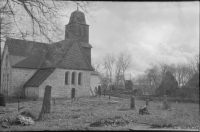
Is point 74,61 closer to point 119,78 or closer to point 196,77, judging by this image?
point 196,77

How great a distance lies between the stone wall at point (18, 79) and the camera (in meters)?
35.4

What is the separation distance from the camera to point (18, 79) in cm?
3569

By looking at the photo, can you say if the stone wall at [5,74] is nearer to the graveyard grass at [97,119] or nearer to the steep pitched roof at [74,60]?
the steep pitched roof at [74,60]

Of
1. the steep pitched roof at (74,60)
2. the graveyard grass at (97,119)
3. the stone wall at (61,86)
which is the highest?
the steep pitched roof at (74,60)

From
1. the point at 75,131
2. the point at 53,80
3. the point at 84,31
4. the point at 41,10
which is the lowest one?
the point at 75,131

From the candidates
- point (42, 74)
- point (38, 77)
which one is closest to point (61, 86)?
point (42, 74)

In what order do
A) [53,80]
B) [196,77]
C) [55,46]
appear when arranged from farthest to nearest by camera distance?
[196,77] < [53,80] < [55,46]

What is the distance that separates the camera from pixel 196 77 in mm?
38938

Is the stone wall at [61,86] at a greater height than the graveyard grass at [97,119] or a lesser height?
greater

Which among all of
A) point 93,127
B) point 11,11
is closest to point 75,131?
point 93,127

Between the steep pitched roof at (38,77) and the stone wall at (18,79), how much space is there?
30.6 inches

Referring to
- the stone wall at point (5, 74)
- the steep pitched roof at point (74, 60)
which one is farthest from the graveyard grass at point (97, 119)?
the stone wall at point (5, 74)

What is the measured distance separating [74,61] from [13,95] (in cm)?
1009

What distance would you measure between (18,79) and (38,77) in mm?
3270
